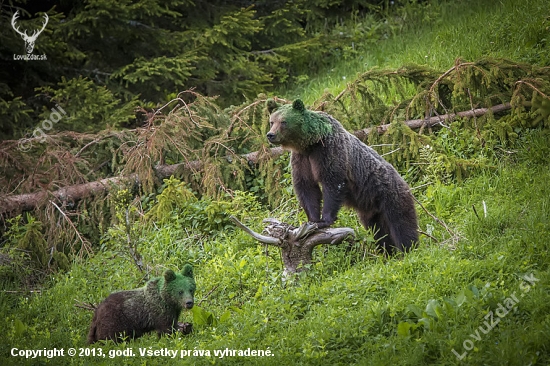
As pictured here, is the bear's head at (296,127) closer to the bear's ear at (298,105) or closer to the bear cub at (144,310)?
the bear's ear at (298,105)

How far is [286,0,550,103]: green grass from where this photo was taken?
10859 mm

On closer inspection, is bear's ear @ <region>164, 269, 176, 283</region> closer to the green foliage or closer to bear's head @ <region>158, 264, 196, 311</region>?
bear's head @ <region>158, 264, 196, 311</region>

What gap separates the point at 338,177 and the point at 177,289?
6.68 feet

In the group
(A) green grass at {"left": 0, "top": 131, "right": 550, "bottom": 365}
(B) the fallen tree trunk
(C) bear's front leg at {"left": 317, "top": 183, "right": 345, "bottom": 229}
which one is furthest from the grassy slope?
(B) the fallen tree trunk

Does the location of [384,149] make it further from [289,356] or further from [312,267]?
[289,356]

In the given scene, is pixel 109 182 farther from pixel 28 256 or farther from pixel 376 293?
pixel 376 293

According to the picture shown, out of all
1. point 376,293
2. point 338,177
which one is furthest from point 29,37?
point 376,293

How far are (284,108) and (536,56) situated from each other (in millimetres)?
5349

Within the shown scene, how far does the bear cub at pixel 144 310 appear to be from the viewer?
647 centimetres

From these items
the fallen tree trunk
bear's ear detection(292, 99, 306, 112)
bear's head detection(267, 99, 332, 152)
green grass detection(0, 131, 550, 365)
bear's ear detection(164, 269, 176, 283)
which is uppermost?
bear's ear detection(292, 99, 306, 112)

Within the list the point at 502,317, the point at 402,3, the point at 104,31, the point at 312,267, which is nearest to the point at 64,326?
the point at 312,267

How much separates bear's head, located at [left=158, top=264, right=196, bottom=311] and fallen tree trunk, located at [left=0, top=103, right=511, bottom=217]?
130 inches

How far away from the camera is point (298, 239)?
23.1 feet

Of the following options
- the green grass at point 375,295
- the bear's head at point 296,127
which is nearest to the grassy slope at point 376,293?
the green grass at point 375,295
